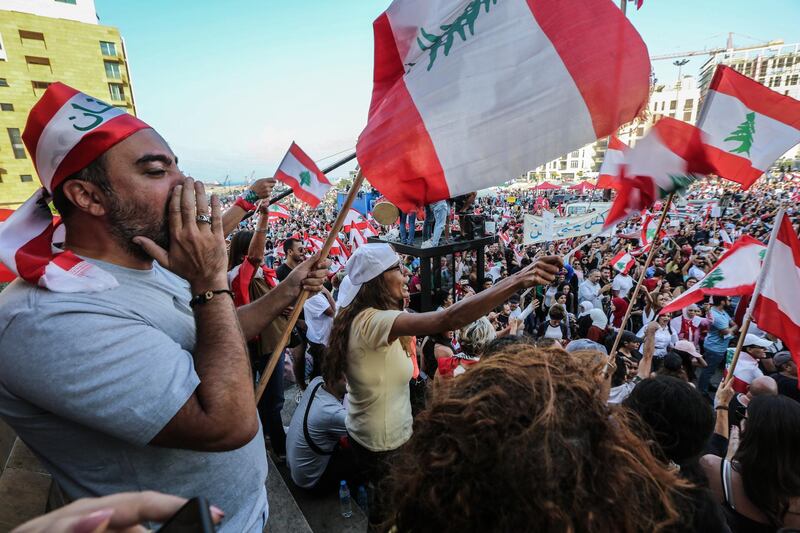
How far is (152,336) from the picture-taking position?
1.08 metres

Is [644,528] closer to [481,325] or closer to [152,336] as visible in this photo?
[152,336]

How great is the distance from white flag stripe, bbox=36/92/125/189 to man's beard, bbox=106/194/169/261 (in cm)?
17

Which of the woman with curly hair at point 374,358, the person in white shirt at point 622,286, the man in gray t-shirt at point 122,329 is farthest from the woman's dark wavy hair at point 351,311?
the person in white shirt at point 622,286

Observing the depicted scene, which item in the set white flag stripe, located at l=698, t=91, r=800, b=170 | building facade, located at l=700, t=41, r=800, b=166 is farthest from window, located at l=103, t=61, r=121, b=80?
building facade, located at l=700, t=41, r=800, b=166

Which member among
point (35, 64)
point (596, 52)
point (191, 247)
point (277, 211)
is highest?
point (35, 64)

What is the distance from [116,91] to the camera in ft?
140

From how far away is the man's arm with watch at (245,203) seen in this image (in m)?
3.24

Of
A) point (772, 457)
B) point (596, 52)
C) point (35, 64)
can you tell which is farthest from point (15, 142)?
point (772, 457)

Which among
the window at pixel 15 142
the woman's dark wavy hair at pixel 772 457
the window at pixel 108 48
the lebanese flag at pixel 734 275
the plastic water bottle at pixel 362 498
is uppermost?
the window at pixel 108 48

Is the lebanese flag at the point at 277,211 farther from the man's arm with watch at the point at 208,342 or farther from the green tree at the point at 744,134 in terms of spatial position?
the man's arm with watch at the point at 208,342

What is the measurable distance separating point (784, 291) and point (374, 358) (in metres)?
3.12

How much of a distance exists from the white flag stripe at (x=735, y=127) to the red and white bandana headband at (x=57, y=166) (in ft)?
10.7

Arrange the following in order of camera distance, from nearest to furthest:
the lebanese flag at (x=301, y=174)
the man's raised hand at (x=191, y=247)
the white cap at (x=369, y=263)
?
the man's raised hand at (x=191, y=247)
the white cap at (x=369, y=263)
the lebanese flag at (x=301, y=174)

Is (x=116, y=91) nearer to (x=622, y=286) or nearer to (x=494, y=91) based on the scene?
(x=622, y=286)
